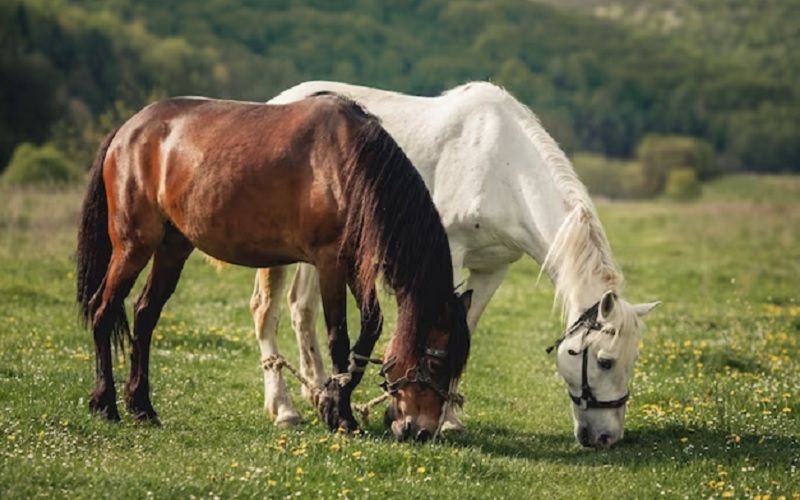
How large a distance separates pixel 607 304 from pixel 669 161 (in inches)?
3851

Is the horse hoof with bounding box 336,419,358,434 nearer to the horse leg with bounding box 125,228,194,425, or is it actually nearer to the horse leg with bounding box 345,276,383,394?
the horse leg with bounding box 345,276,383,394

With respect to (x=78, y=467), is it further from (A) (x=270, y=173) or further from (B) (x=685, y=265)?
(B) (x=685, y=265)

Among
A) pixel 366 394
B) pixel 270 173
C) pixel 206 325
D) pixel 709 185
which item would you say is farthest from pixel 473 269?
pixel 709 185

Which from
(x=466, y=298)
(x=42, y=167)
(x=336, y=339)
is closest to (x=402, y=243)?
(x=466, y=298)

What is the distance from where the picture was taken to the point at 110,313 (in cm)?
887

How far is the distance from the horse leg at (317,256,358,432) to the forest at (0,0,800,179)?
52.6 m

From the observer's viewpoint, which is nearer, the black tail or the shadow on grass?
the shadow on grass

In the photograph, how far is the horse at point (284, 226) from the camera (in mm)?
7863

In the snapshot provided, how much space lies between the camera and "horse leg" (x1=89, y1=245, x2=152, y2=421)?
859cm

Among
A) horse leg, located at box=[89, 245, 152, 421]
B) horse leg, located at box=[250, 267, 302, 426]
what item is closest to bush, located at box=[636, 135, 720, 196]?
horse leg, located at box=[250, 267, 302, 426]

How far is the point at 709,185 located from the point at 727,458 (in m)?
95.3

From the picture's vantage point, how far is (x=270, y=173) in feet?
27.1

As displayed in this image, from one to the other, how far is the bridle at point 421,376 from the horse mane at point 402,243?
53 mm

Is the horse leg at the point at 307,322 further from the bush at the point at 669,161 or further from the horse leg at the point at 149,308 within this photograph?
the bush at the point at 669,161
